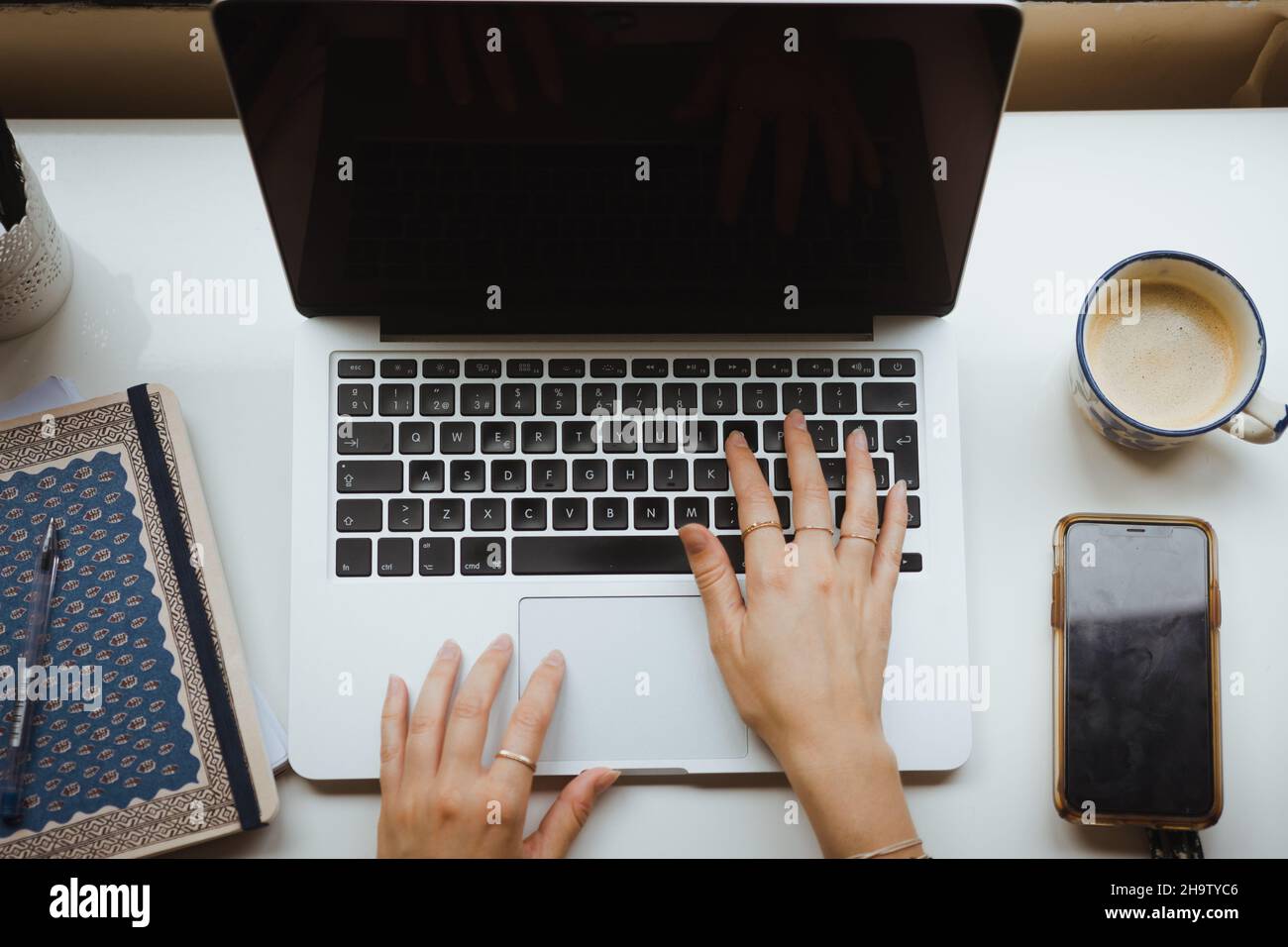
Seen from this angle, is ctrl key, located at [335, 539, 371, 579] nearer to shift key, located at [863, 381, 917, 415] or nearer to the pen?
the pen

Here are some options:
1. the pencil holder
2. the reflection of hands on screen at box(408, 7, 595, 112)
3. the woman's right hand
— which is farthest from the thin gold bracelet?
the pencil holder

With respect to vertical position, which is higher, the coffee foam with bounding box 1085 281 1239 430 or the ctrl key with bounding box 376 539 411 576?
the coffee foam with bounding box 1085 281 1239 430

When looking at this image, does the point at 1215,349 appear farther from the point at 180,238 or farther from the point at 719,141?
the point at 180,238

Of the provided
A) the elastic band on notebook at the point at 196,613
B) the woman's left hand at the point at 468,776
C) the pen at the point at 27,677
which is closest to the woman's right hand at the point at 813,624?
the woman's left hand at the point at 468,776

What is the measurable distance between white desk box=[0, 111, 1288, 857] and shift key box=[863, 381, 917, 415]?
0.24 feet

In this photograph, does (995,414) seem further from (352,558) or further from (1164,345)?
(352,558)

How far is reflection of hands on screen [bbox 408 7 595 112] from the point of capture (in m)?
0.48

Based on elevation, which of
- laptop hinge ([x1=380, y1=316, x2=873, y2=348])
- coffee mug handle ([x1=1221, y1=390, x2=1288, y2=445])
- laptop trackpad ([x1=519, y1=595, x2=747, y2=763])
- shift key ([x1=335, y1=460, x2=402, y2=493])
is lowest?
laptop trackpad ([x1=519, y1=595, x2=747, y2=763])

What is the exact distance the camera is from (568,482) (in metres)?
0.66

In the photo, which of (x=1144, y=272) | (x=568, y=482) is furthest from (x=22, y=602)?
(x=1144, y=272)

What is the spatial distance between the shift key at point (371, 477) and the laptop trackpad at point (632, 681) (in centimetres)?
13

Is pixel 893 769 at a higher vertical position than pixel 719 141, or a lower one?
lower

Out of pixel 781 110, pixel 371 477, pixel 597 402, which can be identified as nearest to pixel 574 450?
pixel 597 402
